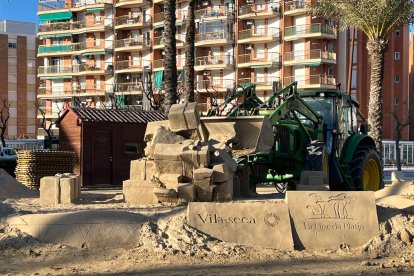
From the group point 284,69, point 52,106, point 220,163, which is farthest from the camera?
point 52,106

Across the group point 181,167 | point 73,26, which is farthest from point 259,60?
point 181,167

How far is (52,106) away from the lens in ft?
250

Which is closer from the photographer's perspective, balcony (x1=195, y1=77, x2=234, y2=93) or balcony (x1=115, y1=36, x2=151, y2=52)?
balcony (x1=195, y1=77, x2=234, y2=93)

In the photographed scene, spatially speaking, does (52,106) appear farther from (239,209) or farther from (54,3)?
(239,209)

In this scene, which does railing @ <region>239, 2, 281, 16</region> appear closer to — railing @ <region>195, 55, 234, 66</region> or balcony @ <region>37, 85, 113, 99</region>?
railing @ <region>195, 55, 234, 66</region>

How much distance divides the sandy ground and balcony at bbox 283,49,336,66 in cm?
4802

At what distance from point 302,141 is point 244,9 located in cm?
4965

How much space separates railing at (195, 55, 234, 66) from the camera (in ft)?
204

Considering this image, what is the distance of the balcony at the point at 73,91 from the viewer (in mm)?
71125

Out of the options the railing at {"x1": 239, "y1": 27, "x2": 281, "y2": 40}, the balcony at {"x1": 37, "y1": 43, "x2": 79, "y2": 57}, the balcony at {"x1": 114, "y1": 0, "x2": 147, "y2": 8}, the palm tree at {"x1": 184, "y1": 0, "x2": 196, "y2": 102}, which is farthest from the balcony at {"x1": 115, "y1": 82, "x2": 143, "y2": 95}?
the palm tree at {"x1": 184, "y1": 0, "x2": 196, "y2": 102}

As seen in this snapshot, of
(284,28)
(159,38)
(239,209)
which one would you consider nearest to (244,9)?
(284,28)

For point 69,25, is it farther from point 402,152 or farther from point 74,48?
→ point 402,152

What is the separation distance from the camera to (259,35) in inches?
2397

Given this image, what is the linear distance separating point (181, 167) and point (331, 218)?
3.19m
